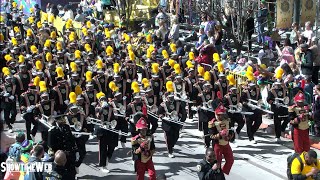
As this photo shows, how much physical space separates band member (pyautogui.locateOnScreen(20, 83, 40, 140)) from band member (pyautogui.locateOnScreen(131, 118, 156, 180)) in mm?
3865

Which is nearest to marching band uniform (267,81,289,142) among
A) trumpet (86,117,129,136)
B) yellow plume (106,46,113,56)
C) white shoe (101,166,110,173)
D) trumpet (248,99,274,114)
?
trumpet (248,99,274,114)

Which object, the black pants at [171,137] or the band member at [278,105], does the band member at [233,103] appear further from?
the black pants at [171,137]

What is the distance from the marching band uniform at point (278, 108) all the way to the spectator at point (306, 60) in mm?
1929

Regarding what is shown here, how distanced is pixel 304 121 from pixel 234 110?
2.26 metres

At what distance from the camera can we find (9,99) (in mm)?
17312

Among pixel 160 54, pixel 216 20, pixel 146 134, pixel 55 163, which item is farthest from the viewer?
pixel 216 20

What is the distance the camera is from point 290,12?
2055cm

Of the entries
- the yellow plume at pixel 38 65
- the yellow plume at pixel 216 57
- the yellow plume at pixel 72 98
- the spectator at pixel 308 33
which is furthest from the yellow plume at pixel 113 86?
the spectator at pixel 308 33

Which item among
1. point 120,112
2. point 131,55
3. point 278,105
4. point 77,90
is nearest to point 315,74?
point 278,105

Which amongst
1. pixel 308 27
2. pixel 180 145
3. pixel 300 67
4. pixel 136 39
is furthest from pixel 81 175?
pixel 136 39

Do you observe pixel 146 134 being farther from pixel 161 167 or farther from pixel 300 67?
pixel 300 67

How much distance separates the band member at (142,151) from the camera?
12.9 meters

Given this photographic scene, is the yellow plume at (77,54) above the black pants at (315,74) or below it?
above

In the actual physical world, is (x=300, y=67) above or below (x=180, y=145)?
above
